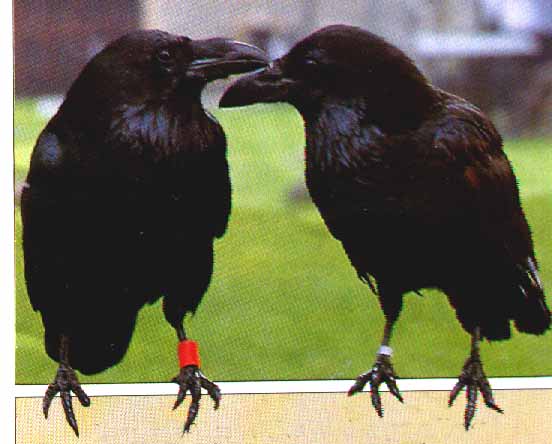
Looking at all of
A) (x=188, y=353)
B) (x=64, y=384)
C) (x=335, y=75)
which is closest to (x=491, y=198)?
(x=335, y=75)

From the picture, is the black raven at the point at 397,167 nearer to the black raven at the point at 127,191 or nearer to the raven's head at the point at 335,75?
the raven's head at the point at 335,75

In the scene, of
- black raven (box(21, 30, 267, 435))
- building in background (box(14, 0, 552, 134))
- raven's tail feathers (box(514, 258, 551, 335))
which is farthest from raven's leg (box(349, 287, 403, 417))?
building in background (box(14, 0, 552, 134))

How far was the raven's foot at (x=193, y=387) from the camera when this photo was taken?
208 cm

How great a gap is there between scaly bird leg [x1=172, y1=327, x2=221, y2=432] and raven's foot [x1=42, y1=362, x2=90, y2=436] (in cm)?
21

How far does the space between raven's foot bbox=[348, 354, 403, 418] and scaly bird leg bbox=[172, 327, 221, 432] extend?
0.31 meters

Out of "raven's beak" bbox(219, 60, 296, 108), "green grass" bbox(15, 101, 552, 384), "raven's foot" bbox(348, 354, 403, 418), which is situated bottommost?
"raven's foot" bbox(348, 354, 403, 418)

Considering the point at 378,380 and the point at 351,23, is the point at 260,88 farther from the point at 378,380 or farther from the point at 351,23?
the point at 378,380

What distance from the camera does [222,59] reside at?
6.41ft

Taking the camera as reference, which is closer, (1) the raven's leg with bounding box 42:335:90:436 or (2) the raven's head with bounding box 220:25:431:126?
(2) the raven's head with bounding box 220:25:431:126

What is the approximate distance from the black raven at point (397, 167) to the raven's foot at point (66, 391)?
0.65 meters

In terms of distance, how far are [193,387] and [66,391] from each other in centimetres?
28

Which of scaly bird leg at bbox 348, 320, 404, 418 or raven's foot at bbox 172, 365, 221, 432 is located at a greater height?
scaly bird leg at bbox 348, 320, 404, 418

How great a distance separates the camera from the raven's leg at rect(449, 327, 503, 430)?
6.82 ft

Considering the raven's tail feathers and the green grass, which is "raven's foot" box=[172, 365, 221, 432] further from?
the raven's tail feathers
